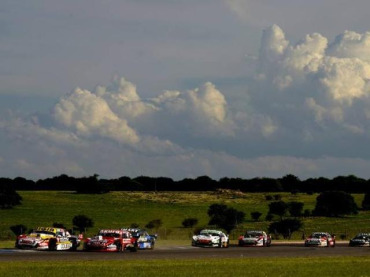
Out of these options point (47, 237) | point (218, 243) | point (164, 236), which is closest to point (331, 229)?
point (164, 236)

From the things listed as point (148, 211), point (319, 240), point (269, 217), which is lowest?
point (319, 240)

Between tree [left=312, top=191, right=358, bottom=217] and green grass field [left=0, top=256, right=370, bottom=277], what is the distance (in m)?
101

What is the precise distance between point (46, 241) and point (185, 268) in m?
21.8

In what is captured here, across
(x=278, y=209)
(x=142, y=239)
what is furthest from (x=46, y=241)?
(x=278, y=209)

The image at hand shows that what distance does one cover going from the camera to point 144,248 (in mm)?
62562

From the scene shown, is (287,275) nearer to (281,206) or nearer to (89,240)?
(89,240)

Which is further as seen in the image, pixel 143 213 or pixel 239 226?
pixel 143 213

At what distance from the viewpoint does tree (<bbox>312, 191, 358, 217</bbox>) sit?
143m

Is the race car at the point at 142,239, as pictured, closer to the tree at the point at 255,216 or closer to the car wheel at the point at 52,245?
the car wheel at the point at 52,245

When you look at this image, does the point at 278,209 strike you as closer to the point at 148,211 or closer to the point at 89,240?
the point at 148,211

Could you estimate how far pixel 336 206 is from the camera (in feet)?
Result: 471

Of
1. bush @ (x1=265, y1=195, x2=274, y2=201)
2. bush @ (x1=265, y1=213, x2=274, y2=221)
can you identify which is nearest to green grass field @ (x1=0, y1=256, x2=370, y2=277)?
bush @ (x1=265, y1=213, x2=274, y2=221)

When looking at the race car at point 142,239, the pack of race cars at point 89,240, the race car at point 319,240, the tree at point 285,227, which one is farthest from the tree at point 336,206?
the pack of race cars at point 89,240

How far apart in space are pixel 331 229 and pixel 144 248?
61.3 metres
